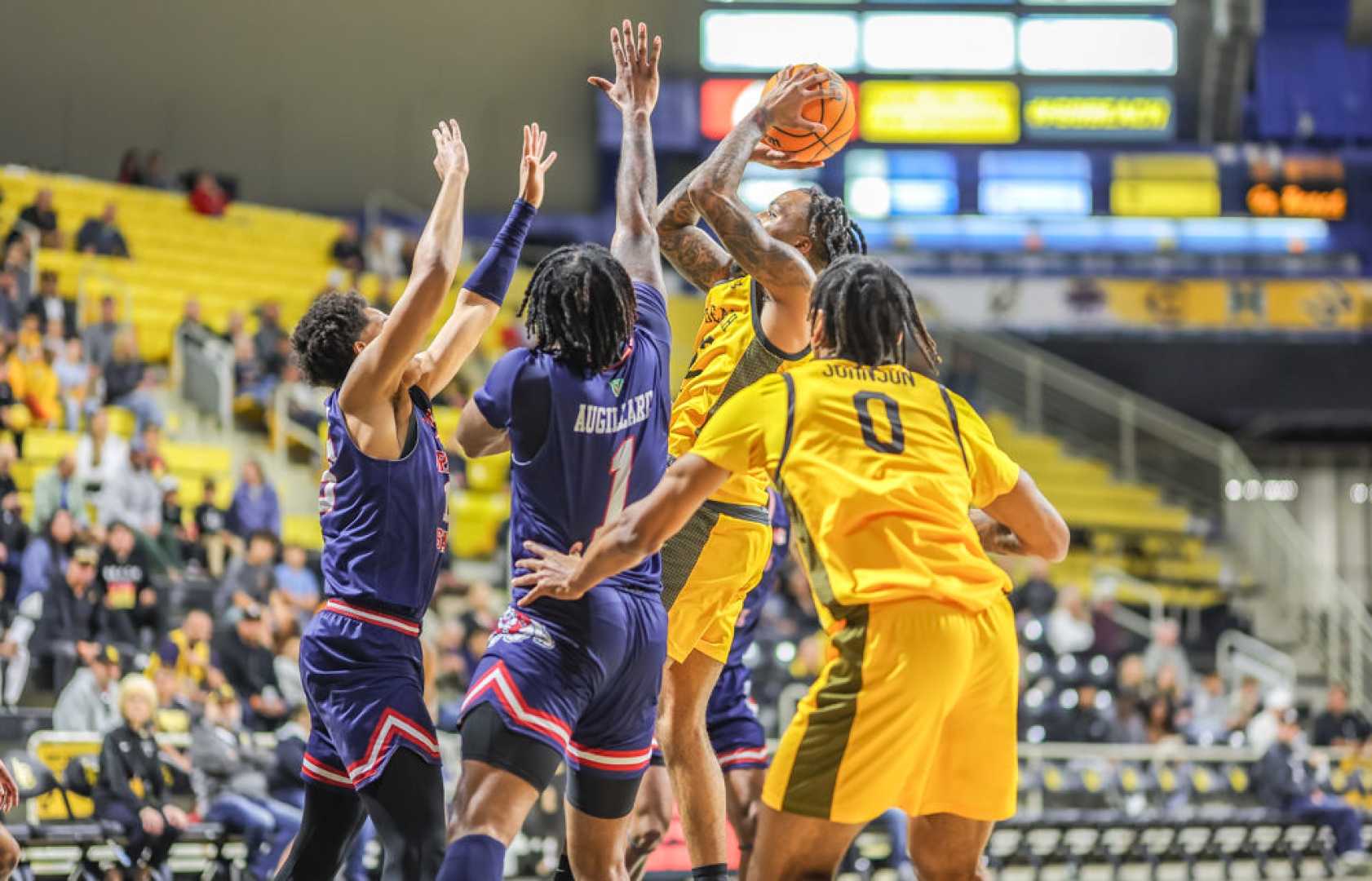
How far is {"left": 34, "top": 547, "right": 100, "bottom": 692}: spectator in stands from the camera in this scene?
36.2ft

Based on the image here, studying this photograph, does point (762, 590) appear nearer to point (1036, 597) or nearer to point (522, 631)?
point (522, 631)

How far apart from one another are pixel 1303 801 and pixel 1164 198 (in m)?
7.78

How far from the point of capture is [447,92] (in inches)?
878

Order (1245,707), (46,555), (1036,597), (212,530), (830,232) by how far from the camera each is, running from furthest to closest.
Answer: (1036,597) → (1245,707) → (212,530) → (46,555) → (830,232)

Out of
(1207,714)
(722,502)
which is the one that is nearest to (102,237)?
(1207,714)

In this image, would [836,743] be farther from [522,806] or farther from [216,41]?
[216,41]

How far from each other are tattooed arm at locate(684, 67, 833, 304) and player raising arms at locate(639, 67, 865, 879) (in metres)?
0.01

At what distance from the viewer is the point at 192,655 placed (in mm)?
10984

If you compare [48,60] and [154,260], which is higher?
[48,60]

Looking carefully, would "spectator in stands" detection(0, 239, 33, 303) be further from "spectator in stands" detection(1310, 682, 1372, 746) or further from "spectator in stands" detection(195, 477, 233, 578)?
"spectator in stands" detection(1310, 682, 1372, 746)

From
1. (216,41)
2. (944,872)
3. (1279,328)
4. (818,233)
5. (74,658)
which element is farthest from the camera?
(216,41)

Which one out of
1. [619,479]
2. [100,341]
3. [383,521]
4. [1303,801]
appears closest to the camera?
[619,479]

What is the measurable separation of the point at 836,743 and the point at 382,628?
53.8 inches

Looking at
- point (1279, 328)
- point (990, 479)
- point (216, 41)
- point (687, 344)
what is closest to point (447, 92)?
point (216, 41)
